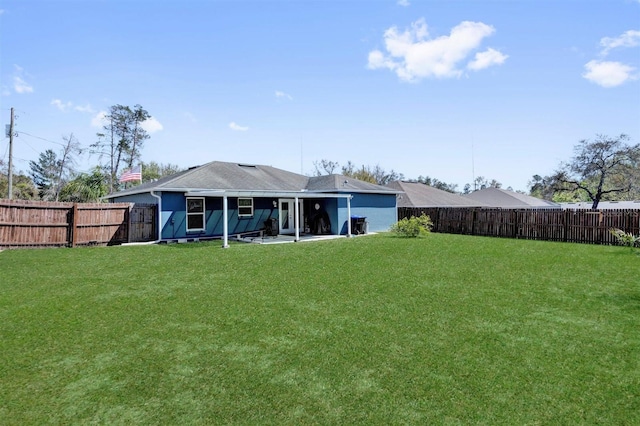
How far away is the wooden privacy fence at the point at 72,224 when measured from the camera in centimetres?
1159

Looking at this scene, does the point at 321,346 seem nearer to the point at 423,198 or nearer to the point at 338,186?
the point at 338,186

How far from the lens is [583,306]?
5691 mm

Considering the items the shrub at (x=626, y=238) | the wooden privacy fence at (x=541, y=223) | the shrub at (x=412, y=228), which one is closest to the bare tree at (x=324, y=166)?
the wooden privacy fence at (x=541, y=223)

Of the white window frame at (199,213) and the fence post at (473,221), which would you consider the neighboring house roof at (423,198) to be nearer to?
the fence post at (473,221)

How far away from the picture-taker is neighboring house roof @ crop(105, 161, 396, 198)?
14.8m

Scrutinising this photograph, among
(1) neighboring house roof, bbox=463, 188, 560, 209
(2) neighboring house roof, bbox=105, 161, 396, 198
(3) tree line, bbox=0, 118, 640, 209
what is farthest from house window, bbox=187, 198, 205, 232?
(1) neighboring house roof, bbox=463, 188, 560, 209

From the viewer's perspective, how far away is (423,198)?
25531 mm

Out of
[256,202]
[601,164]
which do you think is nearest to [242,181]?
[256,202]

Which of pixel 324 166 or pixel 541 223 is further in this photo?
pixel 324 166

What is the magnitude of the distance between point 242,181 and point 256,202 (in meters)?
1.29

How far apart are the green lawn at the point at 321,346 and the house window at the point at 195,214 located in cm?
625

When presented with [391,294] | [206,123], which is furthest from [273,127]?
[391,294]

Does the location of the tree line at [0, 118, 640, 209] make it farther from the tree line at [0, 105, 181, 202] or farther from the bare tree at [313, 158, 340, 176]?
the bare tree at [313, 158, 340, 176]

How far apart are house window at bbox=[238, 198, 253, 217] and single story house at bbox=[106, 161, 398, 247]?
0.15 ft
